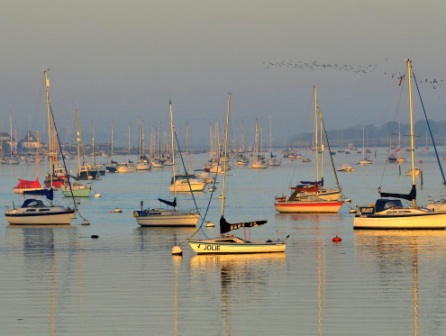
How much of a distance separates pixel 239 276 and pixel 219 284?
86.3 inches

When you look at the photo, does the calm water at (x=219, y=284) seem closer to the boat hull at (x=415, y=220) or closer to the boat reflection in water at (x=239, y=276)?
the boat reflection in water at (x=239, y=276)

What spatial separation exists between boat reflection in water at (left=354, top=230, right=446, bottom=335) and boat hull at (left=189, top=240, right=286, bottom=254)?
4.35 m

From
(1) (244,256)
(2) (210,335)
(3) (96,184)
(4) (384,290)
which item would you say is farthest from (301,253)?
(3) (96,184)

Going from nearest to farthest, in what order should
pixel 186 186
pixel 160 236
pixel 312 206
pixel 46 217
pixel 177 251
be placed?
pixel 177 251, pixel 160 236, pixel 46 217, pixel 312 206, pixel 186 186

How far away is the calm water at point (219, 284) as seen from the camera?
35906mm

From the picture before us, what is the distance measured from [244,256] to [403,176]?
12091 centimetres

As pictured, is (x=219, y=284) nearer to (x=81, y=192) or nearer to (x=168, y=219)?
(x=168, y=219)

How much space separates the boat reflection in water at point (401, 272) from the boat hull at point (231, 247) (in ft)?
14.3

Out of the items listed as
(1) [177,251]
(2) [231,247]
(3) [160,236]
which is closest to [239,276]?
(2) [231,247]

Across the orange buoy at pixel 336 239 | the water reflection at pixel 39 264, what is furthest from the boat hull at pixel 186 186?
the orange buoy at pixel 336 239

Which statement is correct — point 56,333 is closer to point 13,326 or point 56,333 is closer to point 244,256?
point 13,326

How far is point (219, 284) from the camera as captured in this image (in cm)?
4491

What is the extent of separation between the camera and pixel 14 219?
7250cm

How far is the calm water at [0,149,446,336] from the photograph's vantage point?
118 feet
